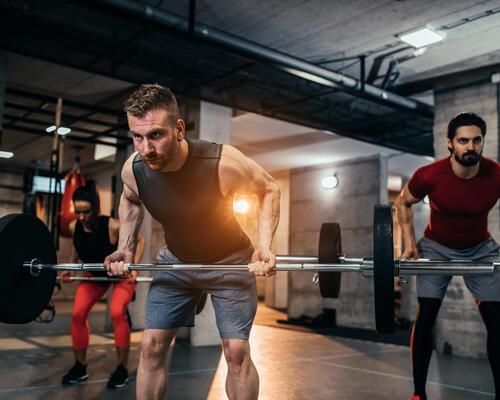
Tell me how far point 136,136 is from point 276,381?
2368 mm

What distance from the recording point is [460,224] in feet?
9.06

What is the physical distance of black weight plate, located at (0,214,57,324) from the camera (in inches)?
96.2

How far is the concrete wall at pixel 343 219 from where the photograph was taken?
809cm

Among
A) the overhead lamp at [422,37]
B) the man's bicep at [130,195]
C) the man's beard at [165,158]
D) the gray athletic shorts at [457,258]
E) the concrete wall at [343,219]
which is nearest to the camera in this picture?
the man's beard at [165,158]

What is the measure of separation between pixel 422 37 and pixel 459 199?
96.6 inches

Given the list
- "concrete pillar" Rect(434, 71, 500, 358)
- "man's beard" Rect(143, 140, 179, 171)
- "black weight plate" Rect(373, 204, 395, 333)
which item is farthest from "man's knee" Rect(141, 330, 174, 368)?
"concrete pillar" Rect(434, 71, 500, 358)

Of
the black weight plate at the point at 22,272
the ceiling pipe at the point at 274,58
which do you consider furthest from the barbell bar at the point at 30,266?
the ceiling pipe at the point at 274,58

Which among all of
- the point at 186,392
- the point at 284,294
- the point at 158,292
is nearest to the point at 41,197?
the point at 284,294

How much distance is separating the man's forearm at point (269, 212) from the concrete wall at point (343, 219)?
597 centimetres

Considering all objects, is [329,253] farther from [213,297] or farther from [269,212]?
[213,297]

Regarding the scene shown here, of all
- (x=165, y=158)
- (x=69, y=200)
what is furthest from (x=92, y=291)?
(x=69, y=200)

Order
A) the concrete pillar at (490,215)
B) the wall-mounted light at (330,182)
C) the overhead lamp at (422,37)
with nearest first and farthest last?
the overhead lamp at (422,37)
the concrete pillar at (490,215)
the wall-mounted light at (330,182)

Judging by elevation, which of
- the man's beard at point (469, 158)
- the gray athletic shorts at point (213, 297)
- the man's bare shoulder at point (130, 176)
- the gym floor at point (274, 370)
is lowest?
the gym floor at point (274, 370)

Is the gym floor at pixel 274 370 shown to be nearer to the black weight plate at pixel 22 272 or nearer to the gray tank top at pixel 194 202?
the black weight plate at pixel 22 272
